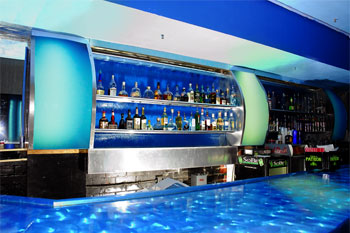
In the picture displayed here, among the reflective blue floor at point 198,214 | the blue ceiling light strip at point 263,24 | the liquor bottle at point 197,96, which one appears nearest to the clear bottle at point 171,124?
the liquor bottle at point 197,96

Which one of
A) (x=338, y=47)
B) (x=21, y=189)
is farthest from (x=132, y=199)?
(x=338, y=47)

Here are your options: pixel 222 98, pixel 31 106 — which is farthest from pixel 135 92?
pixel 222 98

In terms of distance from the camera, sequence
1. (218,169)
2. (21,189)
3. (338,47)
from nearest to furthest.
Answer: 1. (21,189)
2. (338,47)
3. (218,169)

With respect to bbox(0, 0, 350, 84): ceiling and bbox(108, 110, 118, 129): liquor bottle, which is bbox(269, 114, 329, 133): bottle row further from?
bbox(108, 110, 118, 129): liquor bottle

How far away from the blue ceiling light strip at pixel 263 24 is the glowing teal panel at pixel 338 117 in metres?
2.12

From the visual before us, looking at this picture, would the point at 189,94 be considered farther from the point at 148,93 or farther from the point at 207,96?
the point at 148,93

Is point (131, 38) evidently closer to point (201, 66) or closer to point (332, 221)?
point (201, 66)

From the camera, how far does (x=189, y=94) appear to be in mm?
3518

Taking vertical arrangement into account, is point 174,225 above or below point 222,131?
below

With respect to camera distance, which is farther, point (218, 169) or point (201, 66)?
point (218, 169)

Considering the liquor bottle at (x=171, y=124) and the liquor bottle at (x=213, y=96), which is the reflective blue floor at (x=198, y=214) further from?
the liquor bottle at (x=213, y=96)

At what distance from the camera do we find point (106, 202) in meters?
1.26

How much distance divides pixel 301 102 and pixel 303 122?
433mm

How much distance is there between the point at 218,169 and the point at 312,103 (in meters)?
2.84
